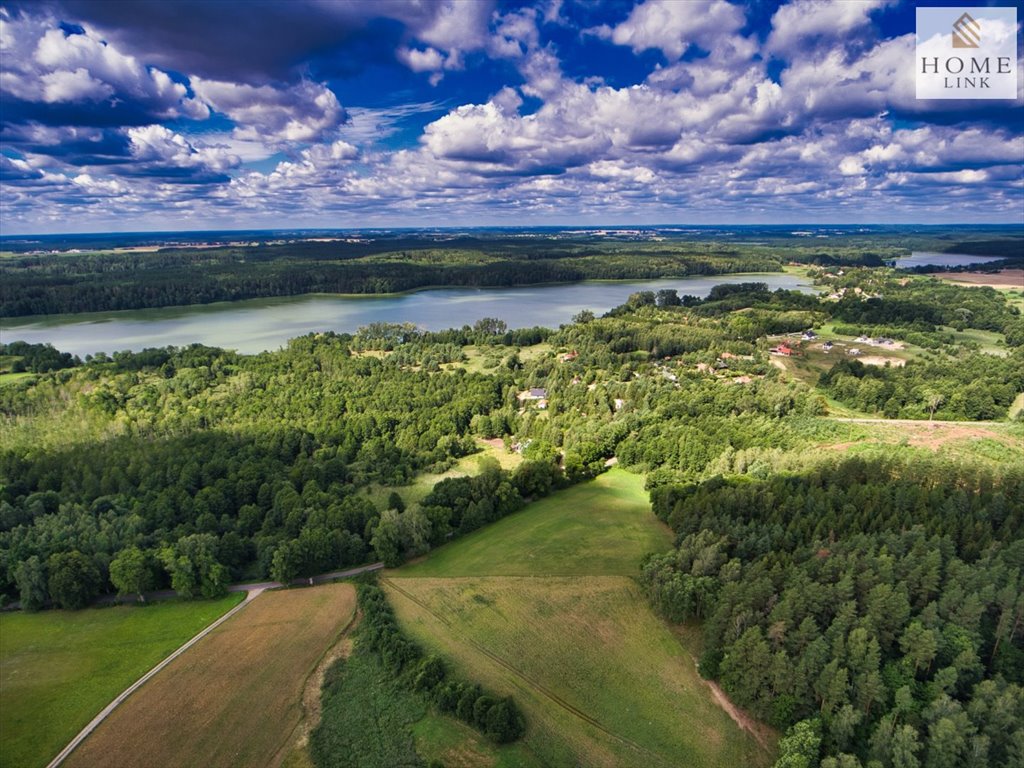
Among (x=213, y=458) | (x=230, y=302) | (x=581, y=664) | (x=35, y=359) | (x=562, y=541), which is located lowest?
(x=581, y=664)

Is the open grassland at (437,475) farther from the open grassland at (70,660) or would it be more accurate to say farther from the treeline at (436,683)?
the open grassland at (70,660)

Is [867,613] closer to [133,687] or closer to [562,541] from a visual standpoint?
[562,541]

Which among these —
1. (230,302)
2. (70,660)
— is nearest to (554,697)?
(70,660)

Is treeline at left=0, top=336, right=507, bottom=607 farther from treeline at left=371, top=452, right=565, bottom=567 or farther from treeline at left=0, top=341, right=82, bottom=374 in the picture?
treeline at left=0, top=341, right=82, bottom=374

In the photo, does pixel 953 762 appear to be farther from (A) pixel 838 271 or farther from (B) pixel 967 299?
(A) pixel 838 271

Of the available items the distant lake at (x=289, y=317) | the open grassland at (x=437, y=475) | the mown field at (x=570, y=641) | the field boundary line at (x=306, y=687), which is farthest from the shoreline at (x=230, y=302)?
the mown field at (x=570, y=641)

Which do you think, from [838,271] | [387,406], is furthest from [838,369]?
[838,271]

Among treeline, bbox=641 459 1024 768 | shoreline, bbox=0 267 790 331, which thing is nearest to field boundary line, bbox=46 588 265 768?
treeline, bbox=641 459 1024 768
